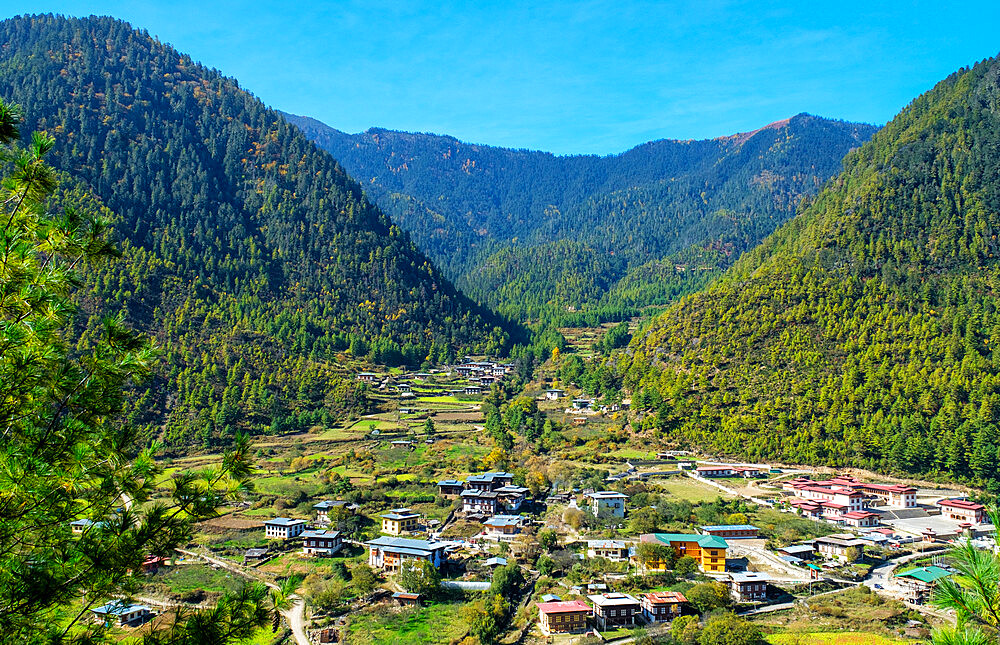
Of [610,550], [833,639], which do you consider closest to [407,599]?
[610,550]

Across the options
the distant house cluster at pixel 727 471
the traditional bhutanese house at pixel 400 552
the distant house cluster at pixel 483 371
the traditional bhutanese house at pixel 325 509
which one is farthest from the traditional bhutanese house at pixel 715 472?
the distant house cluster at pixel 483 371

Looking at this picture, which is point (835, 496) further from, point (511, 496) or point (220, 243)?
point (220, 243)

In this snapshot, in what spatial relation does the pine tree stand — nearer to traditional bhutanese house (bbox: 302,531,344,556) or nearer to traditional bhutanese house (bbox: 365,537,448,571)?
traditional bhutanese house (bbox: 365,537,448,571)

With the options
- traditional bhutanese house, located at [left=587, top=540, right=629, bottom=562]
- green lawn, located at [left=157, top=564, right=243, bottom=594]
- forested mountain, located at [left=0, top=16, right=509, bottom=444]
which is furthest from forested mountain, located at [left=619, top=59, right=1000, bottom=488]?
green lawn, located at [left=157, top=564, right=243, bottom=594]

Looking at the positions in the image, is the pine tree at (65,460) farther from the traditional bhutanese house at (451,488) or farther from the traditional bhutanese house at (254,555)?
the traditional bhutanese house at (451,488)

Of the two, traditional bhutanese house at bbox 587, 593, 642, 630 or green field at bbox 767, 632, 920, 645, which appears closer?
green field at bbox 767, 632, 920, 645

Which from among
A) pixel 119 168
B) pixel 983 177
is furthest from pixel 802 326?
pixel 119 168

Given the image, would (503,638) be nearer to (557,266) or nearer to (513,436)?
(513,436)
